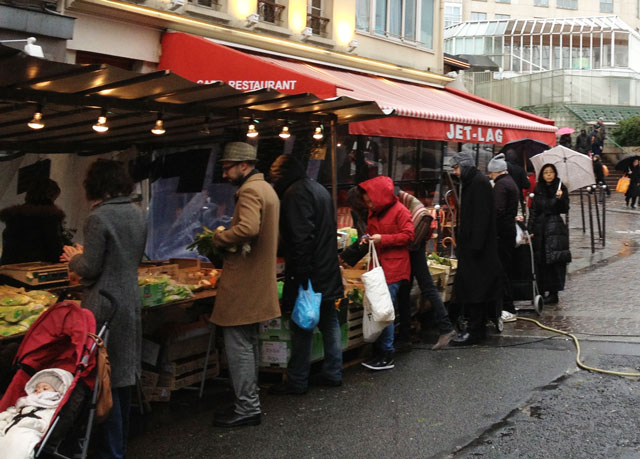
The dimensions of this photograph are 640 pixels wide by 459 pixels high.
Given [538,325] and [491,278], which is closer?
[491,278]

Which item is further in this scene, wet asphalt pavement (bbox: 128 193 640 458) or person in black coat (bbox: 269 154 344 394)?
person in black coat (bbox: 269 154 344 394)

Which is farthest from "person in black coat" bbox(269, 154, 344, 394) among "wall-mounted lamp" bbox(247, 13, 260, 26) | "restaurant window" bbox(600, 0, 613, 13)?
"restaurant window" bbox(600, 0, 613, 13)

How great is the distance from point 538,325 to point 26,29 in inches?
263

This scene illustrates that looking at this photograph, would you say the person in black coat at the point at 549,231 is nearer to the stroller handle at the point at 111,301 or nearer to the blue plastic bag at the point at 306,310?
the blue plastic bag at the point at 306,310

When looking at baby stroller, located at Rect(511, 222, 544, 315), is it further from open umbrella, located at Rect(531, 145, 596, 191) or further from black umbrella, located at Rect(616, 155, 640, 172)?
black umbrella, located at Rect(616, 155, 640, 172)

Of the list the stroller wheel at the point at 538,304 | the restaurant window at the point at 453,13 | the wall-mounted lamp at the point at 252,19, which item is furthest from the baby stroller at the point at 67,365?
the restaurant window at the point at 453,13

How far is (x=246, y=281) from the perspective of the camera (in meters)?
5.87

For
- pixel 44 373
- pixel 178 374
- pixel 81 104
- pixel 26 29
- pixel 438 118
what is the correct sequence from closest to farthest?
pixel 44 373
pixel 81 104
pixel 178 374
pixel 26 29
pixel 438 118

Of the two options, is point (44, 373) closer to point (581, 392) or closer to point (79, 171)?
point (581, 392)

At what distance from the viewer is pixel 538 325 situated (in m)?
9.13

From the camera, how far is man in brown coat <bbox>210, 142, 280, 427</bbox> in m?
5.77

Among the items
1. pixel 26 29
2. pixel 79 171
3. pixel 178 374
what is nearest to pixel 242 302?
pixel 178 374

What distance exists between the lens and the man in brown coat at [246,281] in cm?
577

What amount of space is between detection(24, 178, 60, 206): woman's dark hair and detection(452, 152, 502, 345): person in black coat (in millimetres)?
4076
